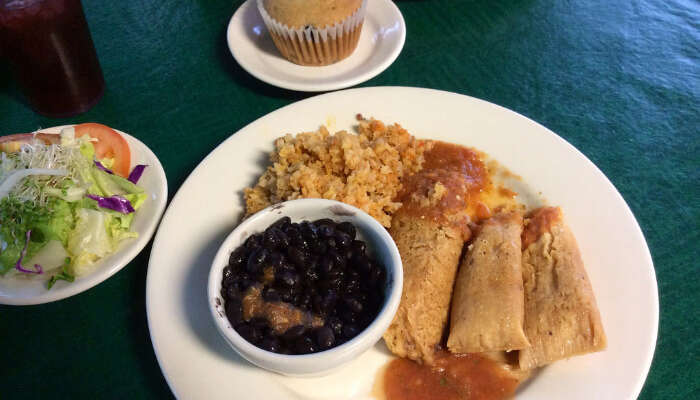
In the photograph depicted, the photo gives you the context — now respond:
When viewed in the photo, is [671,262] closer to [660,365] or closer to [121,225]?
[660,365]

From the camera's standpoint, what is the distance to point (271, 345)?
6.43 feet

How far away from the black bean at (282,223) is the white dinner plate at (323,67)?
1.29 metres

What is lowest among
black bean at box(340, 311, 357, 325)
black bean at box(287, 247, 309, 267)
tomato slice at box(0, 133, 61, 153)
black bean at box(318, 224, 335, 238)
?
tomato slice at box(0, 133, 61, 153)

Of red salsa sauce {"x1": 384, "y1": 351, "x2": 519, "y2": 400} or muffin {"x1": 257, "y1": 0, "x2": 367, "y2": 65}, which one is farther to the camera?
muffin {"x1": 257, "y1": 0, "x2": 367, "y2": 65}

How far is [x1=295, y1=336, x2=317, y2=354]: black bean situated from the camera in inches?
77.1

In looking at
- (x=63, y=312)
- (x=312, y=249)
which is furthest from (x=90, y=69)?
(x=312, y=249)

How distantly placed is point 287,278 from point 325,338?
0.99 feet

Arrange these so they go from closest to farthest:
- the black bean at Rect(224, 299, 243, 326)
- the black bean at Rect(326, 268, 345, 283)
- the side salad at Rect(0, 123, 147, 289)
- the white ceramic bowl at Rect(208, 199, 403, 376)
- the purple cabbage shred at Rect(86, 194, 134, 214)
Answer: the white ceramic bowl at Rect(208, 199, 403, 376), the black bean at Rect(224, 299, 243, 326), the black bean at Rect(326, 268, 345, 283), the side salad at Rect(0, 123, 147, 289), the purple cabbage shred at Rect(86, 194, 134, 214)

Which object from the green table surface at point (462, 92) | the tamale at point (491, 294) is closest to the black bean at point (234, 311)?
the green table surface at point (462, 92)

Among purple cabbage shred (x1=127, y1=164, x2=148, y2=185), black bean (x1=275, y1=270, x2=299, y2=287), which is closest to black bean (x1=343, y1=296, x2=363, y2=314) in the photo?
black bean (x1=275, y1=270, x2=299, y2=287)

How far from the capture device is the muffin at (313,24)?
137 inches

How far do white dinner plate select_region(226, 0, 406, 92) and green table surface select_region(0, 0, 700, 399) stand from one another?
0.20 metres

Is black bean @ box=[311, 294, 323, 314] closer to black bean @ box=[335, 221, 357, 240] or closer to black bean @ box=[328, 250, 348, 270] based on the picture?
black bean @ box=[328, 250, 348, 270]

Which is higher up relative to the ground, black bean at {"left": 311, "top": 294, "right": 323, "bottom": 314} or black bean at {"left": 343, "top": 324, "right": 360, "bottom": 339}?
black bean at {"left": 311, "top": 294, "right": 323, "bottom": 314}
